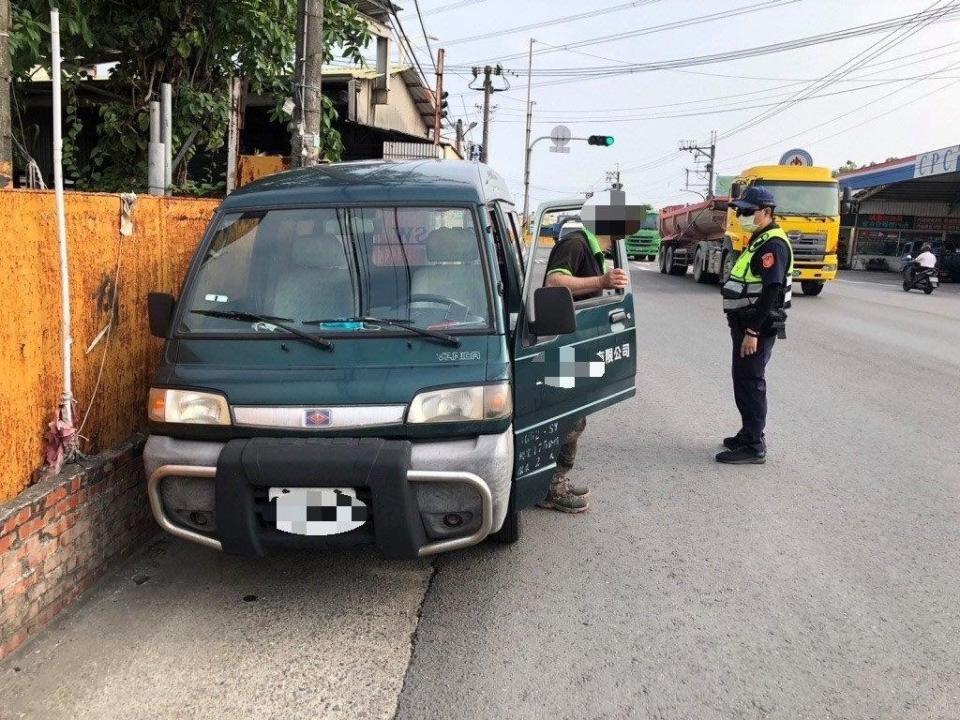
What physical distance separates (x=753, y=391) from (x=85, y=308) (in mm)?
4157

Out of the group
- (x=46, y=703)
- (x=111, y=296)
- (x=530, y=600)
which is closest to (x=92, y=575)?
(x=46, y=703)

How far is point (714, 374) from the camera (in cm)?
890

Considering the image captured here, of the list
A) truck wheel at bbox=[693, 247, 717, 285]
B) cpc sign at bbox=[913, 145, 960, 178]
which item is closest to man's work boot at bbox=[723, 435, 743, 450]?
truck wheel at bbox=[693, 247, 717, 285]

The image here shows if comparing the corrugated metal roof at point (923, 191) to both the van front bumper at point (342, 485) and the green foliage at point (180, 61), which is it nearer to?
the green foliage at point (180, 61)

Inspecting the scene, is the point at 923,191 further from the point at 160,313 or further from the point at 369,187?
the point at 160,313

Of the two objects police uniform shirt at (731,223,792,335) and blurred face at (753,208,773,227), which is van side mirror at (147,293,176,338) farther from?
blurred face at (753,208,773,227)

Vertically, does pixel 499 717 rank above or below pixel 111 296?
below

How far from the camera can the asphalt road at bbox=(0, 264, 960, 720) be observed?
286cm

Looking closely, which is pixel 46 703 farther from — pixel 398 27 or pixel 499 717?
pixel 398 27

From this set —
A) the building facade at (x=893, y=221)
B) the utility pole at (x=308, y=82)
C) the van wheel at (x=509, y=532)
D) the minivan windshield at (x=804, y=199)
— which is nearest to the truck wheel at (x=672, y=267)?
the minivan windshield at (x=804, y=199)

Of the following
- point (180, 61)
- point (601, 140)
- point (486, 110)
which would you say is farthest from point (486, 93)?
point (180, 61)

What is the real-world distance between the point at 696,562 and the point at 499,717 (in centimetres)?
164

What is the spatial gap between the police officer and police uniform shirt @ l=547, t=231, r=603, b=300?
151 centimetres

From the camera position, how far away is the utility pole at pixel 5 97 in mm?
3814
